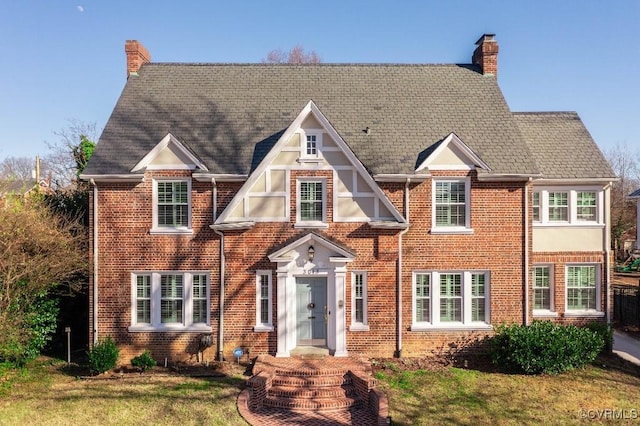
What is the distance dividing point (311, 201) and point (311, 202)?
34 millimetres

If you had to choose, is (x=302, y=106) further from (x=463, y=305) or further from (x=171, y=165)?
(x=463, y=305)

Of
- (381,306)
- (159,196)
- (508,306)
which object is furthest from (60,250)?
(508,306)

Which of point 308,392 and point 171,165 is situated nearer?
point 308,392

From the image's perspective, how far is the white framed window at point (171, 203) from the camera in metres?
14.3

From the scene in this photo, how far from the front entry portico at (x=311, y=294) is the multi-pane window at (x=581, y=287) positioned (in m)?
8.72

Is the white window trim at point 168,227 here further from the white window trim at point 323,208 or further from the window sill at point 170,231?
the white window trim at point 323,208

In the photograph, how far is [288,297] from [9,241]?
8.13 meters

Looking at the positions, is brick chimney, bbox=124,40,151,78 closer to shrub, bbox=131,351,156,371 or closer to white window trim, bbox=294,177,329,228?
white window trim, bbox=294,177,329,228

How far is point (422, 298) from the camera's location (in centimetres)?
1459

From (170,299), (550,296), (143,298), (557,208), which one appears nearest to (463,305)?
(550,296)

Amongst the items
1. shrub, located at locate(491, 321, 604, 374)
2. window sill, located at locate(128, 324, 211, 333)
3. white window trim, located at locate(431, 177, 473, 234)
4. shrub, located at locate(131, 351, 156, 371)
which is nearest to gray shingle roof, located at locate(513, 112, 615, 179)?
white window trim, located at locate(431, 177, 473, 234)

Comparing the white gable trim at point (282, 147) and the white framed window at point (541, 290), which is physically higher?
the white gable trim at point (282, 147)


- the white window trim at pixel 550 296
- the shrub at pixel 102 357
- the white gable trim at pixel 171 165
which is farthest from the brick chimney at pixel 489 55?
the shrub at pixel 102 357

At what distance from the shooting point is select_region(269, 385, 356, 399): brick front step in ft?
38.0
